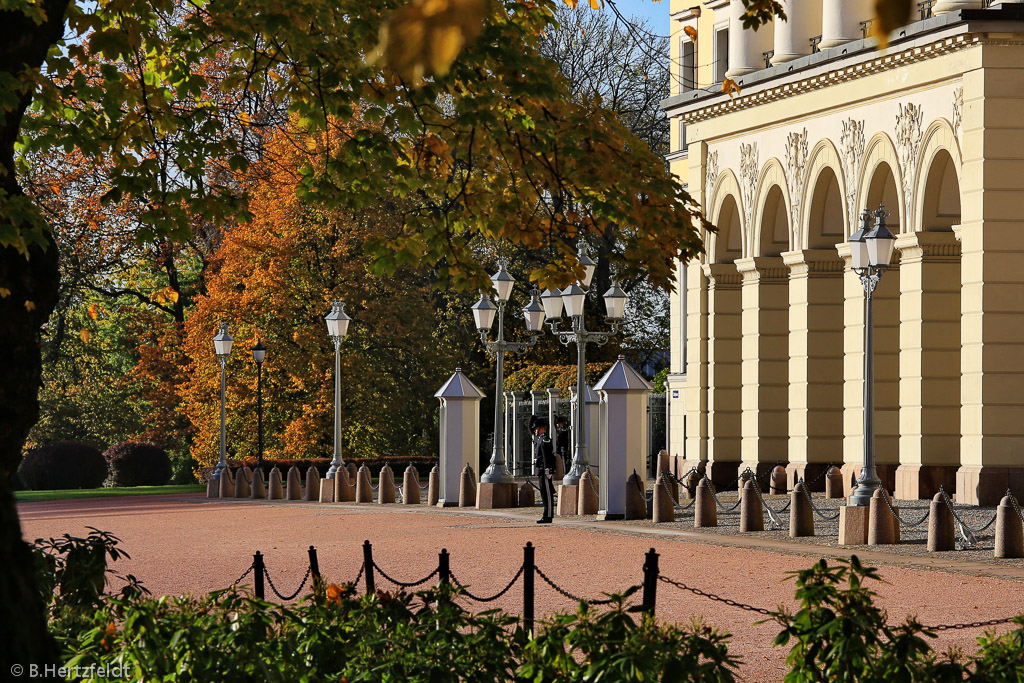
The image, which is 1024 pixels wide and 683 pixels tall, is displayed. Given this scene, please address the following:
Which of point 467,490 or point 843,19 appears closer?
point 467,490

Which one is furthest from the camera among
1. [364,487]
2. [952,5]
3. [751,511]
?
[364,487]

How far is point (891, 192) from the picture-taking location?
100 ft

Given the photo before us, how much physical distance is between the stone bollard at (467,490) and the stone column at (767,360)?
25.9ft

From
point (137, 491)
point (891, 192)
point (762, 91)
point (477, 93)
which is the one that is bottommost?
point (137, 491)

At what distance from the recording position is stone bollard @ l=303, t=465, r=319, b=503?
3325cm

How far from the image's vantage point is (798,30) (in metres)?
31.8

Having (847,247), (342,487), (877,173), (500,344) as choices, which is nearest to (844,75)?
(877,173)

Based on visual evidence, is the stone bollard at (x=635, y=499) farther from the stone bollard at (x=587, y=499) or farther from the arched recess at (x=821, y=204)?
the arched recess at (x=821, y=204)

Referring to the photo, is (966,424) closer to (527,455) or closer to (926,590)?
(926,590)

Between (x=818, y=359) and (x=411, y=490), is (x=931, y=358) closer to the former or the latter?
(x=818, y=359)

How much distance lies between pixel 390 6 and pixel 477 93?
89cm

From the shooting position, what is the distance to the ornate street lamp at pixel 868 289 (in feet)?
66.9

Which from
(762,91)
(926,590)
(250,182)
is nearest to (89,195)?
(250,182)

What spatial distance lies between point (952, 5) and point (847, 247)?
5.11 m
